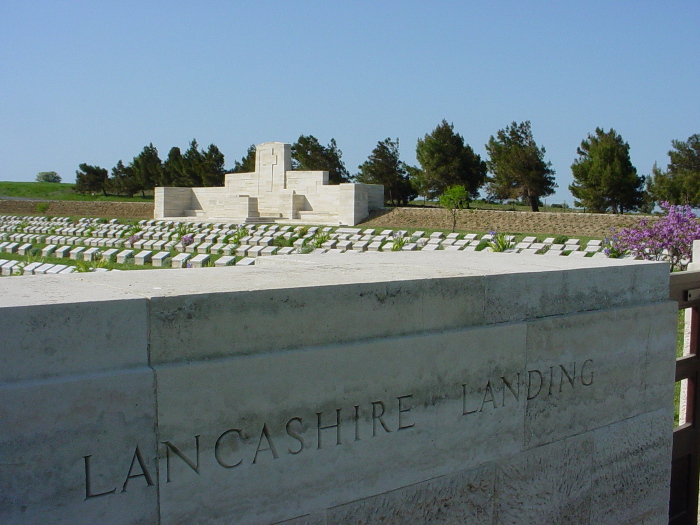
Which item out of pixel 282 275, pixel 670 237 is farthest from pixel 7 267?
pixel 282 275

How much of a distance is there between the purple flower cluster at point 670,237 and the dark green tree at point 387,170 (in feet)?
98.0

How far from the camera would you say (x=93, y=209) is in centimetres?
3728

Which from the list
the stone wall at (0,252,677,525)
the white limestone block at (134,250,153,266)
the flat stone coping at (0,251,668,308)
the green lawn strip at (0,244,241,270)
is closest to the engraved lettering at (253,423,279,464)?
the stone wall at (0,252,677,525)

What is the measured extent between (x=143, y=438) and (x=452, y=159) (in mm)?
37087

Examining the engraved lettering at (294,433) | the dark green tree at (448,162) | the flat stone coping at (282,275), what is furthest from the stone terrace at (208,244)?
the dark green tree at (448,162)

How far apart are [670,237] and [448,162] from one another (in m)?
27.4

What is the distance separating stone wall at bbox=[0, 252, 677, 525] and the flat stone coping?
0.05 feet

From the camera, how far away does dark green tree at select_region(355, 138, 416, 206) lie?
41.2 m

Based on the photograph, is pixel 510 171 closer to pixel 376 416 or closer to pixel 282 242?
pixel 282 242

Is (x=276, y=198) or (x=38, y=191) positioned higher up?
(x=38, y=191)

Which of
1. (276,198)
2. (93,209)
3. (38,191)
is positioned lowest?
(93,209)

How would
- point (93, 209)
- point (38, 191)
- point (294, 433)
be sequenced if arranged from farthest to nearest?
point (38, 191)
point (93, 209)
point (294, 433)

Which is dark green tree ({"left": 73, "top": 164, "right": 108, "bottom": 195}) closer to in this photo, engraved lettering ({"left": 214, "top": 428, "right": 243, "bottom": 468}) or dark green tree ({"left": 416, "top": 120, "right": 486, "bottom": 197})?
dark green tree ({"left": 416, "top": 120, "right": 486, "bottom": 197})

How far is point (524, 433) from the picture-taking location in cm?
239
